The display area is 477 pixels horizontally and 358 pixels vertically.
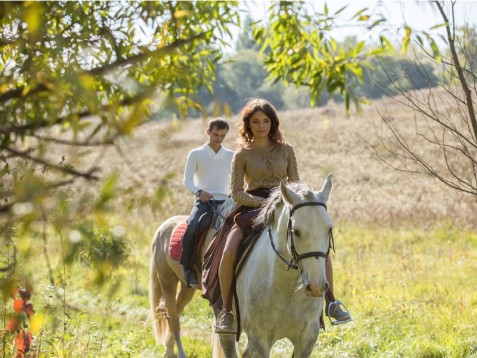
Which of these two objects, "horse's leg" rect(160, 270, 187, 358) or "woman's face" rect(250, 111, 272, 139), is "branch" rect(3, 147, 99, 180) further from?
"horse's leg" rect(160, 270, 187, 358)

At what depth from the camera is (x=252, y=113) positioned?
263 inches

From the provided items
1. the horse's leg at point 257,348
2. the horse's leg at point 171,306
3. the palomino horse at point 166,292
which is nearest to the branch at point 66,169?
the horse's leg at point 257,348

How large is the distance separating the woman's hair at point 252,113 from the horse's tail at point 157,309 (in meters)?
2.69

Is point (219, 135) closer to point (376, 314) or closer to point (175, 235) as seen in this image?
point (175, 235)

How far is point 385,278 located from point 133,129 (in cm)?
1156

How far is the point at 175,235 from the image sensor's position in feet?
27.1

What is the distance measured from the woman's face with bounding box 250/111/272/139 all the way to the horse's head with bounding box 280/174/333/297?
46.7 inches


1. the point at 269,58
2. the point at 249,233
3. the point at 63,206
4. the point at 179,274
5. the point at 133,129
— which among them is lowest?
the point at 179,274

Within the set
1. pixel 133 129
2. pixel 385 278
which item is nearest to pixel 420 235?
pixel 385 278

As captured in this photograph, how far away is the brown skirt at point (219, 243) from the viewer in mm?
6445

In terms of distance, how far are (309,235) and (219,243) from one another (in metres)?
1.71

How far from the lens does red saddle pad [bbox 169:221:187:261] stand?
8086 millimetres

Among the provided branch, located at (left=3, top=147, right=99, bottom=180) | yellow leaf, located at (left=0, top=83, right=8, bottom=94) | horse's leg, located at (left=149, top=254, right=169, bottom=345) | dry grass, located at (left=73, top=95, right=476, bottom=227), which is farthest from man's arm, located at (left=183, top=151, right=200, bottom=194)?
branch, located at (left=3, top=147, right=99, bottom=180)

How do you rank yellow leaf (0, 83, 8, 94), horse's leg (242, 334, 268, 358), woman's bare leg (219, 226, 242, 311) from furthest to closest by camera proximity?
woman's bare leg (219, 226, 242, 311), horse's leg (242, 334, 268, 358), yellow leaf (0, 83, 8, 94)
